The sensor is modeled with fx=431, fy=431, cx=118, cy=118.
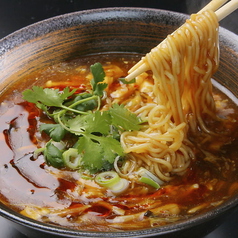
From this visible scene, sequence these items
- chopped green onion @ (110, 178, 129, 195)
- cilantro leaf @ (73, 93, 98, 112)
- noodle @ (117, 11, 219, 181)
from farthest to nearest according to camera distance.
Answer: cilantro leaf @ (73, 93, 98, 112) < noodle @ (117, 11, 219, 181) < chopped green onion @ (110, 178, 129, 195)

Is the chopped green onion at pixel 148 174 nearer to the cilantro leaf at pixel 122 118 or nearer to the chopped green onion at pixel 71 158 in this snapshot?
the cilantro leaf at pixel 122 118

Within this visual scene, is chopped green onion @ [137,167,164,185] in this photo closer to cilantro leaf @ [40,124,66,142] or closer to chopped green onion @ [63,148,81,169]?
chopped green onion @ [63,148,81,169]

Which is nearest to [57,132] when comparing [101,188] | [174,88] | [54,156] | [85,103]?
[54,156]

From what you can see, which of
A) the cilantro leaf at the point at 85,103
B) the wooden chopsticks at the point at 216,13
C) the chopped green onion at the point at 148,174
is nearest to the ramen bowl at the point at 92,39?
the wooden chopsticks at the point at 216,13

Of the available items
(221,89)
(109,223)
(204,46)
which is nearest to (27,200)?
(109,223)

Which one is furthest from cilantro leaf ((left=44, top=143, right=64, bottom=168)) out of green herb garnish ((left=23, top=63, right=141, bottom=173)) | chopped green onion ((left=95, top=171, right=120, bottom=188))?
chopped green onion ((left=95, top=171, right=120, bottom=188))

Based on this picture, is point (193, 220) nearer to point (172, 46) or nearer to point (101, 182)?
point (101, 182)
